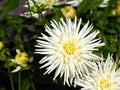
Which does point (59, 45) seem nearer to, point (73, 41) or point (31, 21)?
point (73, 41)

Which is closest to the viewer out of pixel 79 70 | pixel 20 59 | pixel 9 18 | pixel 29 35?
pixel 79 70

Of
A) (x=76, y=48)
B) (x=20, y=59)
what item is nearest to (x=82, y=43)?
(x=76, y=48)

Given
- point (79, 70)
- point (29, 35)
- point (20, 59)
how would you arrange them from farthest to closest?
point (29, 35)
point (20, 59)
point (79, 70)

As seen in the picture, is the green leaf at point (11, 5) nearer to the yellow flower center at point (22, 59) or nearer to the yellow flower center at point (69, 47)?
the yellow flower center at point (22, 59)

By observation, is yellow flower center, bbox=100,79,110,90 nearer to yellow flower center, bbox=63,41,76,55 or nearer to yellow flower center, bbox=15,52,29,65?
yellow flower center, bbox=63,41,76,55

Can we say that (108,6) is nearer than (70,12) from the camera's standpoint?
No

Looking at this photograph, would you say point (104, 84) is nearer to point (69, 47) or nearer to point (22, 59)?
point (69, 47)

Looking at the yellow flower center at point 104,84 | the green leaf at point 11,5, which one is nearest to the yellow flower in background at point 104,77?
the yellow flower center at point 104,84

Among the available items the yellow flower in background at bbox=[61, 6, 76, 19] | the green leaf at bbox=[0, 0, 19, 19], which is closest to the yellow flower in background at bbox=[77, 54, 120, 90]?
the yellow flower in background at bbox=[61, 6, 76, 19]
